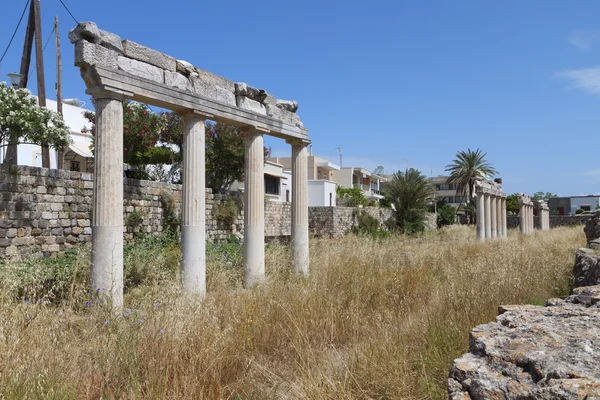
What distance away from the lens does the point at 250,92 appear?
8828 millimetres

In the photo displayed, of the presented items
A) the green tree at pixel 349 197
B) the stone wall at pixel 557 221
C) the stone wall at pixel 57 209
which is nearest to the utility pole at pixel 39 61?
the stone wall at pixel 57 209

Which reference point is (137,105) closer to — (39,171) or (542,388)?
(39,171)

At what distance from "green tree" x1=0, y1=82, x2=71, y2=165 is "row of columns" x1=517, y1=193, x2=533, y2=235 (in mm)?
26510

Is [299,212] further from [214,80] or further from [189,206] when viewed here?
[214,80]

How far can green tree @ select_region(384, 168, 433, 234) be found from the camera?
94.1 ft

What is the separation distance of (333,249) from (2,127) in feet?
30.5

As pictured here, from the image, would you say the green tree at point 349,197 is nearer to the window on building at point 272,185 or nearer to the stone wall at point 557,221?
the window on building at point 272,185

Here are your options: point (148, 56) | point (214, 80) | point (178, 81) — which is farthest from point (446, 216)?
point (148, 56)

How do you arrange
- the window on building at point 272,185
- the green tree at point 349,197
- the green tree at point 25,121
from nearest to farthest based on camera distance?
1. the green tree at point 25,121
2. the window on building at point 272,185
3. the green tree at point 349,197

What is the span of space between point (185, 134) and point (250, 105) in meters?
1.64

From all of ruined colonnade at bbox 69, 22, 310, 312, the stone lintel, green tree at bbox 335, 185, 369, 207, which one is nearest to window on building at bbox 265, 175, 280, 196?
green tree at bbox 335, 185, 369, 207

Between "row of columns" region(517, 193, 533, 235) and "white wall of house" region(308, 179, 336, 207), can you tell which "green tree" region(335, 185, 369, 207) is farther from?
"row of columns" region(517, 193, 533, 235)

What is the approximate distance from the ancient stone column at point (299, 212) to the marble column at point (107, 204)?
163 inches

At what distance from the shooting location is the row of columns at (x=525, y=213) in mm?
29427
